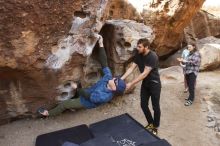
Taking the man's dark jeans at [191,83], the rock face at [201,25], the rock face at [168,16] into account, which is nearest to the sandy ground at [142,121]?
the man's dark jeans at [191,83]

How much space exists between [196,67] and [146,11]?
129 inches

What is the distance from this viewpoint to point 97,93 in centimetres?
661

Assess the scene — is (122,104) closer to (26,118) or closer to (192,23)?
(26,118)

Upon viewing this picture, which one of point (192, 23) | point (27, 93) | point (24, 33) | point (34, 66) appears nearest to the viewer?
point (24, 33)

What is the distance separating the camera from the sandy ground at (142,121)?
7.05 m

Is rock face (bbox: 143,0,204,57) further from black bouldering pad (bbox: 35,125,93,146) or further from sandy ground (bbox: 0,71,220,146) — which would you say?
black bouldering pad (bbox: 35,125,93,146)

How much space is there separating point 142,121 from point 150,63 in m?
1.90

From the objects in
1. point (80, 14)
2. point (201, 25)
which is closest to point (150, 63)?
point (80, 14)

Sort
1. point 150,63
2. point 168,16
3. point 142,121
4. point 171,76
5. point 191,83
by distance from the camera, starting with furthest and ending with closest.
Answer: point 168,16, point 171,76, point 191,83, point 142,121, point 150,63

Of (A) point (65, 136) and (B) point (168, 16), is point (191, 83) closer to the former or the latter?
(A) point (65, 136)

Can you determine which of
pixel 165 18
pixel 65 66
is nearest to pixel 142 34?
pixel 65 66

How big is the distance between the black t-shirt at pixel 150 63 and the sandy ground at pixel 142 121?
4.67 feet

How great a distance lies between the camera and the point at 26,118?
7.52 metres

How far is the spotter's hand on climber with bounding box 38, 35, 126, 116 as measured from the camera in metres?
6.46
